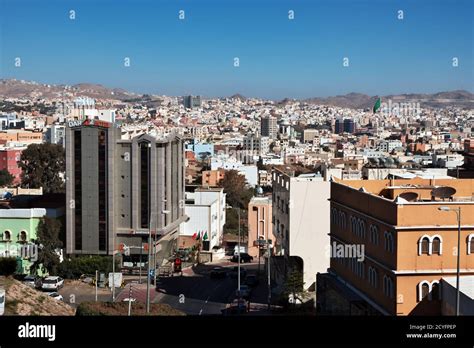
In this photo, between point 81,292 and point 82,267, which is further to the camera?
point 82,267

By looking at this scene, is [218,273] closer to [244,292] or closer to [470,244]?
[244,292]

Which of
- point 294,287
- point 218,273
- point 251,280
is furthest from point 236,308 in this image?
point 218,273

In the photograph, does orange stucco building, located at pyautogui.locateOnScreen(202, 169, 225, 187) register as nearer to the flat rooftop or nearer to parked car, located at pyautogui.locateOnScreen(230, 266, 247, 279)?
parked car, located at pyautogui.locateOnScreen(230, 266, 247, 279)

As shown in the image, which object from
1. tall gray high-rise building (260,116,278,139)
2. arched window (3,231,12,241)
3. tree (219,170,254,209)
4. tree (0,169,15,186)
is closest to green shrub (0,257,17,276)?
arched window (3,231,12,241)

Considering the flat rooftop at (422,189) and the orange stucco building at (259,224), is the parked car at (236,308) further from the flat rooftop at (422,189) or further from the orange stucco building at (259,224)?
the orange stucco building at (259,224)

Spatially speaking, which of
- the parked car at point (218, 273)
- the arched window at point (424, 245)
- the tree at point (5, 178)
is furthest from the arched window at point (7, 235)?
the tree at point (5, 178)

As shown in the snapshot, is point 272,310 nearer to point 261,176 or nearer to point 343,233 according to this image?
point 343,233

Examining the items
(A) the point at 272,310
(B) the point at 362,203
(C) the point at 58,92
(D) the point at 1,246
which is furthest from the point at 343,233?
(C) the point at 58,92
